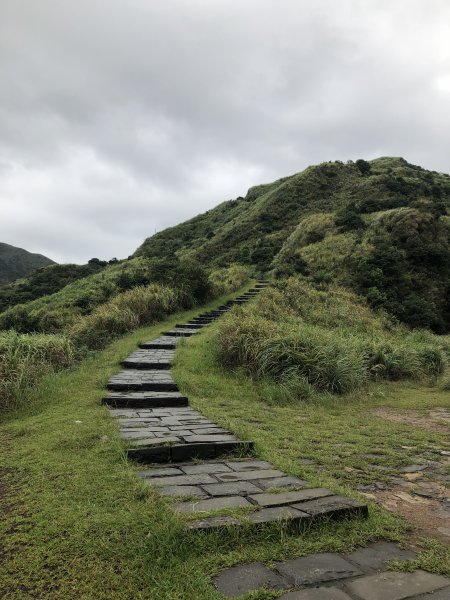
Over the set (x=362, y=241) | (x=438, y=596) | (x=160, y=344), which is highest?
(x=362, y=241)

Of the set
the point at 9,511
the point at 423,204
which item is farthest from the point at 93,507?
the point at 423,204

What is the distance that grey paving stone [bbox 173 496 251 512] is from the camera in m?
2.81

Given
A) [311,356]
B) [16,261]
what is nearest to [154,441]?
[311,356]

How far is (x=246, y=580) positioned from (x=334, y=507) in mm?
920

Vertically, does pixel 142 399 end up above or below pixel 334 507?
below

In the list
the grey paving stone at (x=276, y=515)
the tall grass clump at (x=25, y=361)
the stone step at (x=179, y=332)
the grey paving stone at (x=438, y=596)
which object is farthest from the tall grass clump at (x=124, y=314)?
the grey paving stone at (x=438, y=596)

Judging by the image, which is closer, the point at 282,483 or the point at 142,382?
the point at 282,483

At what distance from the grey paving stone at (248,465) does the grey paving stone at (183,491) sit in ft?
2.02

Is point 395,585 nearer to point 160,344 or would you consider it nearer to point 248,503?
point 248,503

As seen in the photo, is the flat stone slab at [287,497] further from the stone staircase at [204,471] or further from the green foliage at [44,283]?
the green foliage at [44,283]

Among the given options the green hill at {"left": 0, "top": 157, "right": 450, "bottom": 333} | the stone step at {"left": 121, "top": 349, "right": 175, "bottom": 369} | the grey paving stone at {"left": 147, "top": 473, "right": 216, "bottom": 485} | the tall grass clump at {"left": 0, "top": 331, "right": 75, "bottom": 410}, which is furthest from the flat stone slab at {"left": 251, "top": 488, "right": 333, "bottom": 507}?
the green hill at {"left": 0, "top": 157, "right": 450, "bottom": 333}

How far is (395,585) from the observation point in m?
2.15

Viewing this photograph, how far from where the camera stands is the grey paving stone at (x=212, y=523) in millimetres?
2531

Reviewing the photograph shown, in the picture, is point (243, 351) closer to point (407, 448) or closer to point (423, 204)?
point (407, 448)
